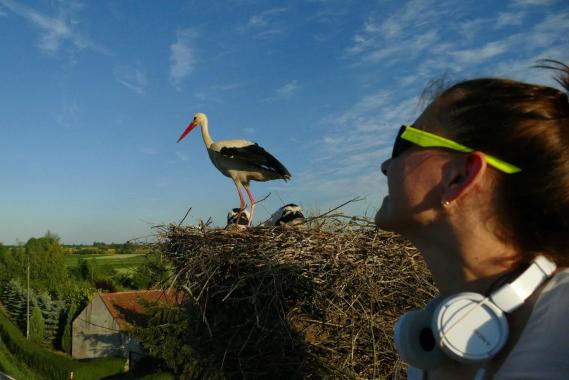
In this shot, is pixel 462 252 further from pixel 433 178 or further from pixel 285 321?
pixel 285 321

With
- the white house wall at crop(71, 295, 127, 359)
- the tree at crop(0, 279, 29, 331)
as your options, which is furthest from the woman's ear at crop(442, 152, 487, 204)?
the tree at crop(0, 279, 29, 331)

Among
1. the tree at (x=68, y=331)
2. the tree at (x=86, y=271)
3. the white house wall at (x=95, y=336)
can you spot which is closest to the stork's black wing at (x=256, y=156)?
the white house wall at (x=95, y=336)

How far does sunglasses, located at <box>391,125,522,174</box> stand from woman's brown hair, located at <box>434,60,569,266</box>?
0.01m

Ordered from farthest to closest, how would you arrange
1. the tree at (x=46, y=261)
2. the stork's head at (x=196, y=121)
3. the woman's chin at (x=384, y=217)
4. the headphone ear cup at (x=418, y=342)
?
the tree at (x=46, y=261) < the stork's head at (x=196, y=121) < the woman's chin at (x=384, y=217) < the headphone ear cup at (x=418, y=342)

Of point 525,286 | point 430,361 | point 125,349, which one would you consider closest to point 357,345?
point 430,361

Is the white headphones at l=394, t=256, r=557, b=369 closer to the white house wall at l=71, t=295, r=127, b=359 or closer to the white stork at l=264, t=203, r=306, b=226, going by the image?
the white stork at l=264, t=203, r=306, b=226

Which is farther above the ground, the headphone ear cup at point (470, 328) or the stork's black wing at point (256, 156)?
the stork's black wing at point (256, 156)

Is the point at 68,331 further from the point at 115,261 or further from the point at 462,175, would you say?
the point at 462,175

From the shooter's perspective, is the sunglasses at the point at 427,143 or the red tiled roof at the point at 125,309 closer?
the sunglasses at the point at 427,143

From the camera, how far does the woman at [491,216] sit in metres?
0.87

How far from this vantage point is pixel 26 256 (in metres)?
63.8

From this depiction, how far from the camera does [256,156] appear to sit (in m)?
4.68

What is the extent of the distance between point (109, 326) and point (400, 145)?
4136 cm

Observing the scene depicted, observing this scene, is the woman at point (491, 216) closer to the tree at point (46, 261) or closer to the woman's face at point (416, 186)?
the woman's face at point (416, 186)
